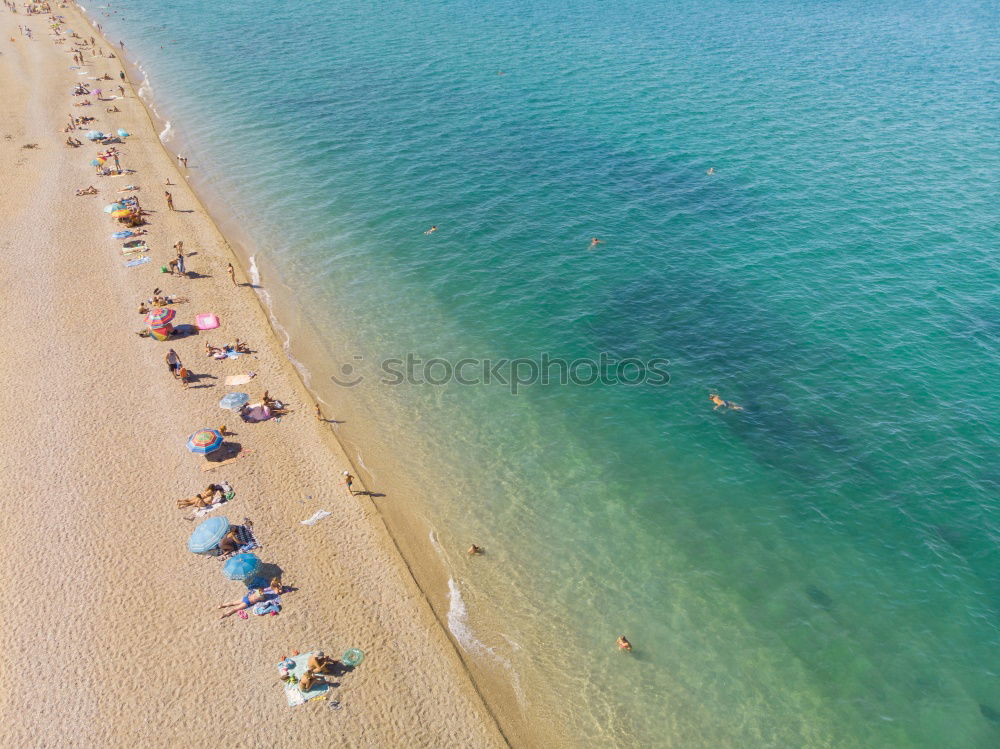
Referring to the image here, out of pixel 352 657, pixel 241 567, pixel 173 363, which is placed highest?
pixel 173 363

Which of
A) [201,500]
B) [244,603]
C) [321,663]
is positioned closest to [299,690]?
[321,663]

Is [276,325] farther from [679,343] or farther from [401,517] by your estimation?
[679,343]

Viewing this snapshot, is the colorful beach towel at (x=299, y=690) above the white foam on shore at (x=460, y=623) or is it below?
above

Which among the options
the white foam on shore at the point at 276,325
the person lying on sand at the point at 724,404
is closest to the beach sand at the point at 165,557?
the white foam on shore at the point at 276,325

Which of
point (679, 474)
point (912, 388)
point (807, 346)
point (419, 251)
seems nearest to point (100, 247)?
point (419, 251)

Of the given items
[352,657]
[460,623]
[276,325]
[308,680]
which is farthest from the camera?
[276,325]

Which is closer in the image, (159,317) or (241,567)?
(241,567)

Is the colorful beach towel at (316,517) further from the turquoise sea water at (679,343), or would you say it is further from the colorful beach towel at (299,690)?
the colorful beach towel at (299,690)
